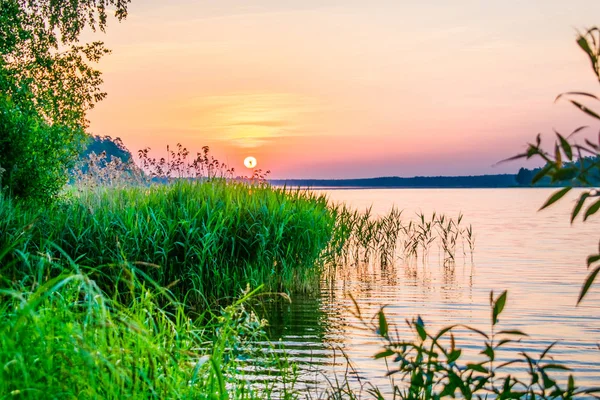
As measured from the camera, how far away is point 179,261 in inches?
492

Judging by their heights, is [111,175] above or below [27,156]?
below

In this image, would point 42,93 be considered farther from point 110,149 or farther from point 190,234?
point 110,149

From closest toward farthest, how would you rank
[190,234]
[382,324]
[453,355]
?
[382,324]
[453,355]
[190,234]

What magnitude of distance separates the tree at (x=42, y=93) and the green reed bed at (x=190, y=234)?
1779 mm

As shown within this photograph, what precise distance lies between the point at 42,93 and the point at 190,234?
12.5m

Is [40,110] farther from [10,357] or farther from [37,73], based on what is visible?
[10,357]

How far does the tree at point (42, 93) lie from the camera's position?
15969mm

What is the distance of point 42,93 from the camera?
872 inches

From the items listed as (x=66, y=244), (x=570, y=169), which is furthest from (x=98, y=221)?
(x=570, y=169)

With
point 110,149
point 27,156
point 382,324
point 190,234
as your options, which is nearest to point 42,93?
point 27,156

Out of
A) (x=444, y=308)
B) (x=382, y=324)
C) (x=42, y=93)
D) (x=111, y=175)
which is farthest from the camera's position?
(x=42, y=93)

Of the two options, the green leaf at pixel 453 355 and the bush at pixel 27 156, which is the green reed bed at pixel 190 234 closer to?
the bush at pixel 27 156

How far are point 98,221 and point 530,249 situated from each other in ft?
63.4

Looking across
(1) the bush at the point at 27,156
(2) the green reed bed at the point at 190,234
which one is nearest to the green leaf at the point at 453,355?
(2) the green reed bed at the point at 190,234
